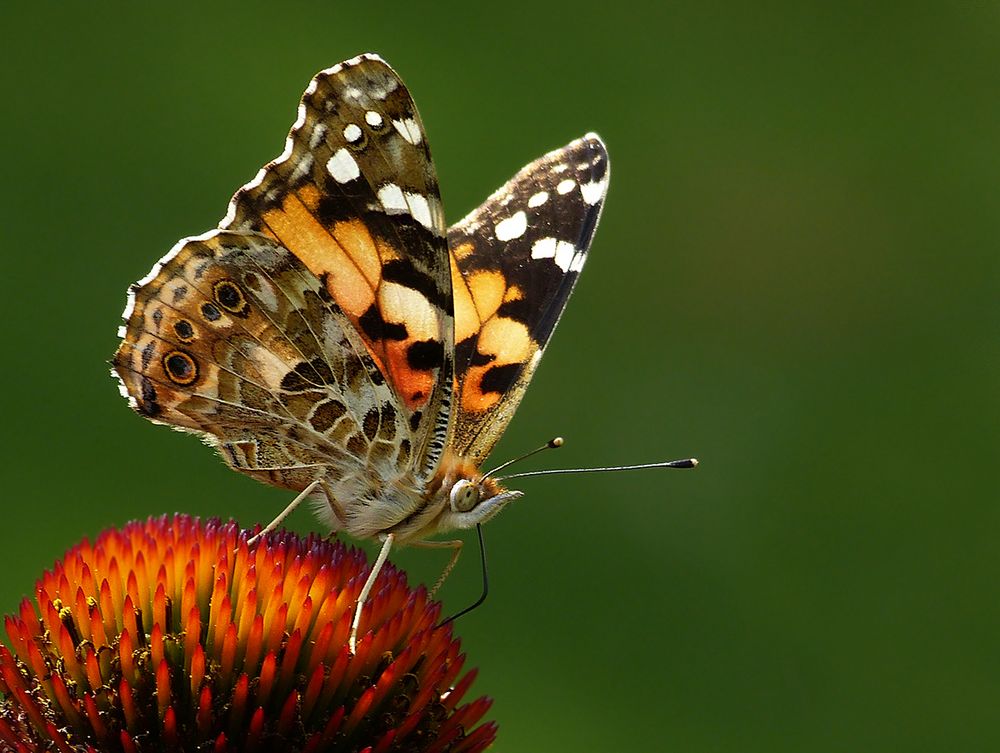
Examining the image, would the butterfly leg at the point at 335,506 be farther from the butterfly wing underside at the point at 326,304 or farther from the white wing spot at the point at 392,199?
the white wing spot at the point at 392,199

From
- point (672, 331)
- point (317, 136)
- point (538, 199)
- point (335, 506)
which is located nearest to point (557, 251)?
point (538, 199)

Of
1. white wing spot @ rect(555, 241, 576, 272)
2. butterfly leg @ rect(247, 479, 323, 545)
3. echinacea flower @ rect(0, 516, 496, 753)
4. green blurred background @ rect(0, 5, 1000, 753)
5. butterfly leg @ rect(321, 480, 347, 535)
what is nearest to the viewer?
echinacea flower @ rect(0, 516, 496, 753)

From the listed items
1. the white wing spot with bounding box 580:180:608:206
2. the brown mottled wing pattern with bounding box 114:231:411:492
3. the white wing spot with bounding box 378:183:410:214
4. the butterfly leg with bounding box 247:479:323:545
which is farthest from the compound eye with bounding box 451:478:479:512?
the white wing spot with bounding box 580:180:608:206

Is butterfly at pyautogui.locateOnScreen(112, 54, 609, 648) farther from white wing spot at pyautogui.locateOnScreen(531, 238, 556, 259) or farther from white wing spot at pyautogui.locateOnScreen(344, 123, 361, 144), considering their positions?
white wing spot at pyautogui.locateOnScreen(531, 238, 556, 259)

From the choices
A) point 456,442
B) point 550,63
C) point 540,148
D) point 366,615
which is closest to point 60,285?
point 540,148

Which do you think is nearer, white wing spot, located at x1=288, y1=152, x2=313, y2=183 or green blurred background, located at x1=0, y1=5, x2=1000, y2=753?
white wing spot, located at x1=288, y1=152, x2=313, y2=183

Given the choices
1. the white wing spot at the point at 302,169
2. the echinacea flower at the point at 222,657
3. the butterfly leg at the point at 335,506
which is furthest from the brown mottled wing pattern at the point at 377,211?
the echinacea flower at the point at 222,657

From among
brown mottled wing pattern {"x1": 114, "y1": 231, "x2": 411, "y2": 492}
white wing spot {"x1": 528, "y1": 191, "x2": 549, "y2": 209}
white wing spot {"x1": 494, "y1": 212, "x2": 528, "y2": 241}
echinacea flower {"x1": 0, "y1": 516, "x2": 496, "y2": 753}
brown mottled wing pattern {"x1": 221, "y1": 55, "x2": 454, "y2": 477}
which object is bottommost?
echinacea flower {"x1": 0, "y1": 516, "x2": 496, "y2": 753}

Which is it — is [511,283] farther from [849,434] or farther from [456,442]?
[849,434]
